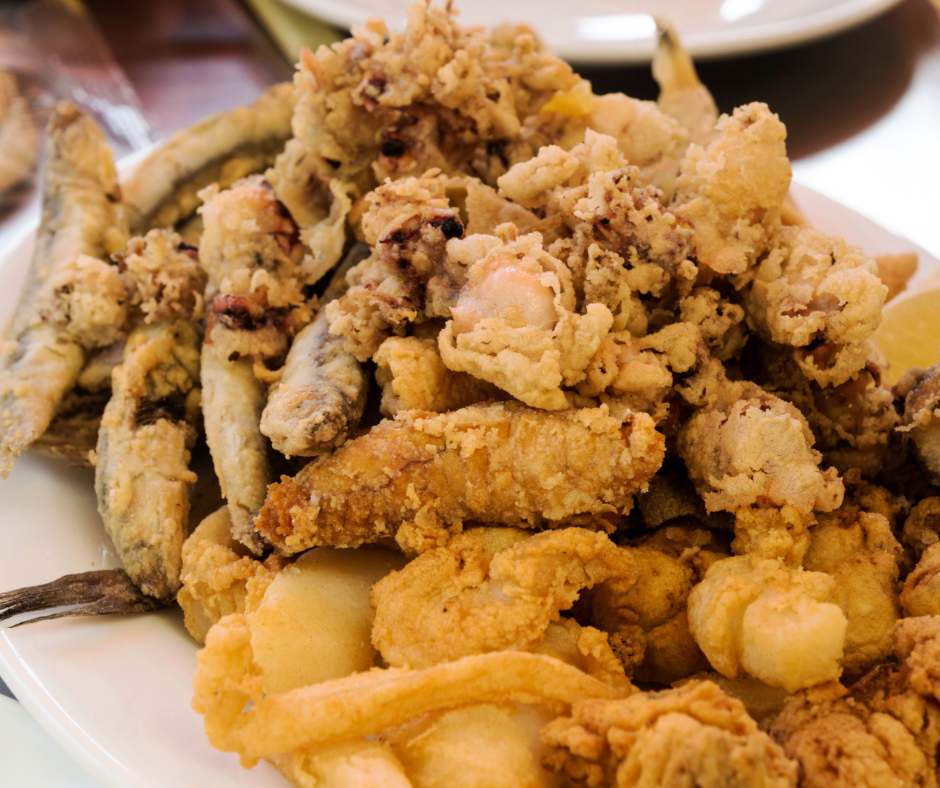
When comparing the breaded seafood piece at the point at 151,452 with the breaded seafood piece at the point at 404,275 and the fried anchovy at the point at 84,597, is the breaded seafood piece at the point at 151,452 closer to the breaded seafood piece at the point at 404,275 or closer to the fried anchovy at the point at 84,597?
the fried anchovy at the point at 84,597

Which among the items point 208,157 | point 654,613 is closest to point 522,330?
point 654,613

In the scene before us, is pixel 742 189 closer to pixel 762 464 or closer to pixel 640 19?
pixel 762 464

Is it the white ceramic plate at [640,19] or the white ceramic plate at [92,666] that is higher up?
the white ceramic plate at [640,19]

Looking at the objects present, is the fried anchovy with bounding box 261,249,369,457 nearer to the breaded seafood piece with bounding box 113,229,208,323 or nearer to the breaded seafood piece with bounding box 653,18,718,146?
the breaded seafood piece with bounding box 113,229,208,323

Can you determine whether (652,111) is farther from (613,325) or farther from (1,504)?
(1,504)

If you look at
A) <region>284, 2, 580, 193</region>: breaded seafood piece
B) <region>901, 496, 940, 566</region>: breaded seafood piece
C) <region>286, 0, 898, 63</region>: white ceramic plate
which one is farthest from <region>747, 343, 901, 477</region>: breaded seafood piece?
<region>286, 0, 898, 63</region>: white ceramic plate

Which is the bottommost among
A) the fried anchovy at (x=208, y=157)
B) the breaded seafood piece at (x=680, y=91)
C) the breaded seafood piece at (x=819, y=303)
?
the breaded seafood piece at (x=819, y=303)

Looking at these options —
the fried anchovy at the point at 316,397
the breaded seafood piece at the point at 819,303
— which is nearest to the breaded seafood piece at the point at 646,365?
the breaded seafood piece at the point at 819,303
